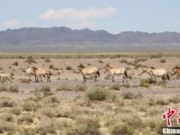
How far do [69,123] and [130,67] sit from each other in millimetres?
43498

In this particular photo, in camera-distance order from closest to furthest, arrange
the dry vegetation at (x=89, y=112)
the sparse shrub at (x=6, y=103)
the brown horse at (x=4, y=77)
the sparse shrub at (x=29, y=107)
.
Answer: the dry vegetation at (x=89, y=112) → the sparse shrub at (x=29, y=107) → the sparse shrub at (x=6, y=103) → the brown horse at (x=4, y=77)

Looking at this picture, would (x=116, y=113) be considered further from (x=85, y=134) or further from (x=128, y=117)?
(x=85, y=134)

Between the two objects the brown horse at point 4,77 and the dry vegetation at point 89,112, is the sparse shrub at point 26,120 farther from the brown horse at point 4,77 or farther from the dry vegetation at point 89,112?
the brown horse at point 4,77

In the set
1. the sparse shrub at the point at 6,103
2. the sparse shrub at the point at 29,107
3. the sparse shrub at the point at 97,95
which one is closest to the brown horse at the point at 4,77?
the sparse shrub at the point at 97,95

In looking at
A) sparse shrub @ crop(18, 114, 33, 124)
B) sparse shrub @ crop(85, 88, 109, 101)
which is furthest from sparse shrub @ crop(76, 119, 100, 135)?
sparse shrub @ crop(85, 88, 109, 101)

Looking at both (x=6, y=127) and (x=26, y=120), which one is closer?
(x=6, y=127)

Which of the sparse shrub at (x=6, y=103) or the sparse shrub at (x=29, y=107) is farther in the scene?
the sparse shrub at (x=6, y=103)

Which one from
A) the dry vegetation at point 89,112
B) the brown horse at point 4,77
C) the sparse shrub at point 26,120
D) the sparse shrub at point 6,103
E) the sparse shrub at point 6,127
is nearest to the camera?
the dry vegetation at point 89,112

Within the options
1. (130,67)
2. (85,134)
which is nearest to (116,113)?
(85,134)

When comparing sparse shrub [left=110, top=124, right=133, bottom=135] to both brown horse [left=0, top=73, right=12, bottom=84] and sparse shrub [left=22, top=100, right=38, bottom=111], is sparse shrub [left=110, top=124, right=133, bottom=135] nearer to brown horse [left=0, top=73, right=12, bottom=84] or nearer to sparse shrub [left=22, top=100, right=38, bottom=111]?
sparse shrub [left=22, top=100, right=38, bottom=111]

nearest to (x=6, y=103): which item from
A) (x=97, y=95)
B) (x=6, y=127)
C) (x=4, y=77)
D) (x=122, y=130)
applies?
(x=97, y=95)

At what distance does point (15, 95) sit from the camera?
99.1 ft

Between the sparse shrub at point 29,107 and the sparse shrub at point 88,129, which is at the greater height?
the sparse shrub at point 88,129

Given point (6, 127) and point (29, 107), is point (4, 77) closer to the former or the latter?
point (29, 107)
